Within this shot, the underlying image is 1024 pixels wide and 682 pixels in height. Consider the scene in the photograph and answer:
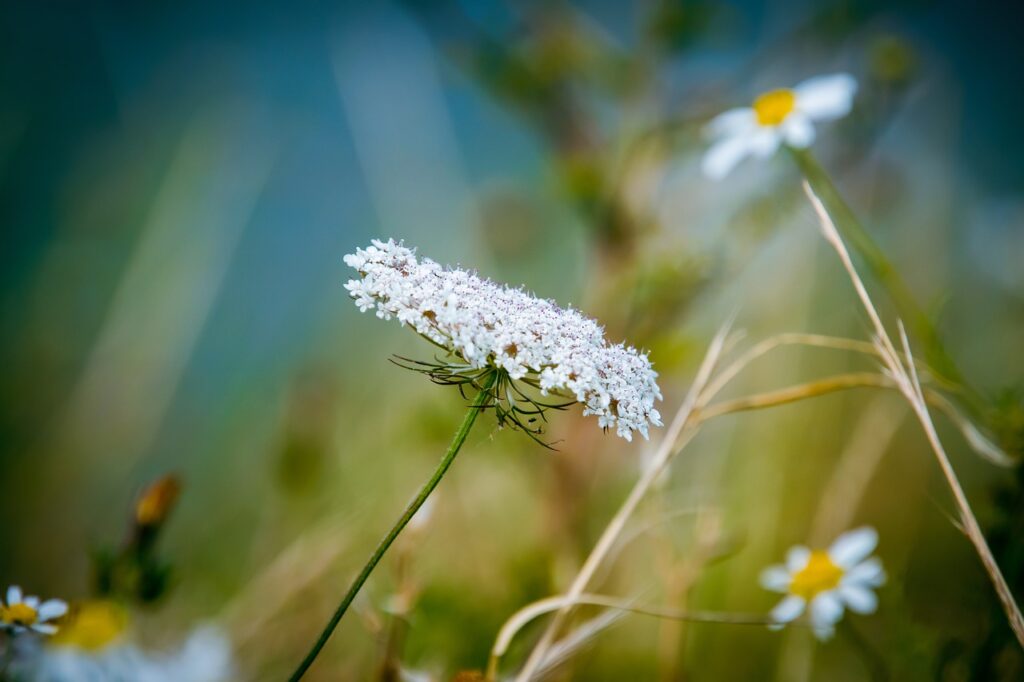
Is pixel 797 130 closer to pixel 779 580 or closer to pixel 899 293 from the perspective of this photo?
pixel 899 293

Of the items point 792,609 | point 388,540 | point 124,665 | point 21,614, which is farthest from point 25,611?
point 792,609

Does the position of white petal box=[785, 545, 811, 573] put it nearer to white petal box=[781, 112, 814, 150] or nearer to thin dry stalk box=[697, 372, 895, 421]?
thin dry stalk box=[697, 372, 895, 421]

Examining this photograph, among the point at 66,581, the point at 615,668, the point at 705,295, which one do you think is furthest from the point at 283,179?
the point at 615,668

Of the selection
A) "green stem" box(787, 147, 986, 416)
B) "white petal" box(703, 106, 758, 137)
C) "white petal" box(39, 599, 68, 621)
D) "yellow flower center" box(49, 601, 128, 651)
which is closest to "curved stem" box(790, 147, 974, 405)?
"green stem" box(787, 147, 986, 416)

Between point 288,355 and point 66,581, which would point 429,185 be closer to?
point 288,355

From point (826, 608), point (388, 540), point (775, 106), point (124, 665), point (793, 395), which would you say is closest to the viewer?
point (388, 540)

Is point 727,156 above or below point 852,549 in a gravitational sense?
above

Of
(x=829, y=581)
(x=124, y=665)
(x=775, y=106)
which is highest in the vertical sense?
(x=775, y=106)
